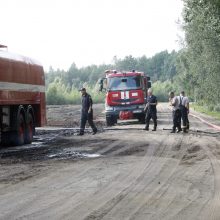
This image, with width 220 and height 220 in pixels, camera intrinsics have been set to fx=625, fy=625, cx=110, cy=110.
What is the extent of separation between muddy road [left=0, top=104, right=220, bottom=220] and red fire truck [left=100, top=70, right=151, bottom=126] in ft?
45.5

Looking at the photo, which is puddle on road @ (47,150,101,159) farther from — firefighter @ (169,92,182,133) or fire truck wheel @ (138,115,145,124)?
fire truck wheel @ (138,115,145,124)

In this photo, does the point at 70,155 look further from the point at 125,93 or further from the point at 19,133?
the point at 125,93

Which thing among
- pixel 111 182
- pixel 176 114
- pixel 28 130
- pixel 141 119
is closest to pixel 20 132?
pixel 28 130

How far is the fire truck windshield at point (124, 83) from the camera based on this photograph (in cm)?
3306

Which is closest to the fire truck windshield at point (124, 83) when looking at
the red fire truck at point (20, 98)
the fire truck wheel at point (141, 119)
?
the fire truck wheel at point (141, 119)

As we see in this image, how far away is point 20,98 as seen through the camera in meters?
20.3

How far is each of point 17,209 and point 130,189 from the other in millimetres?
2309

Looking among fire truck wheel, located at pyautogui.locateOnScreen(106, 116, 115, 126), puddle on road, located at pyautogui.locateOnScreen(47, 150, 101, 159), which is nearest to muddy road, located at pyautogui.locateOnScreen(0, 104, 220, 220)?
puddle on road, located at pyautogui.locateOnScreen(47, 150, 101, 159)

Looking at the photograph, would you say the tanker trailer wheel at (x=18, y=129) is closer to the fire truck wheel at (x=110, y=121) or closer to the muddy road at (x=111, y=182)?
the muddy road at (x=111, y=182)

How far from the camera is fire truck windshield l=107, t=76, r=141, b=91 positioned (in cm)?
3306

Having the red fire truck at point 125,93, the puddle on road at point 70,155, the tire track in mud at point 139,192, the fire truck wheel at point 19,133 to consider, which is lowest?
the puddle on road at point 70,155

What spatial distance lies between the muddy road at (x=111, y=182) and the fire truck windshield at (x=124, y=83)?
45.7 feet

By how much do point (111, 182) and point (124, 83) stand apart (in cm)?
2220

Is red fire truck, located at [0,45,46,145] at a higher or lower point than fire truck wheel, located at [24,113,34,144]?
higher
